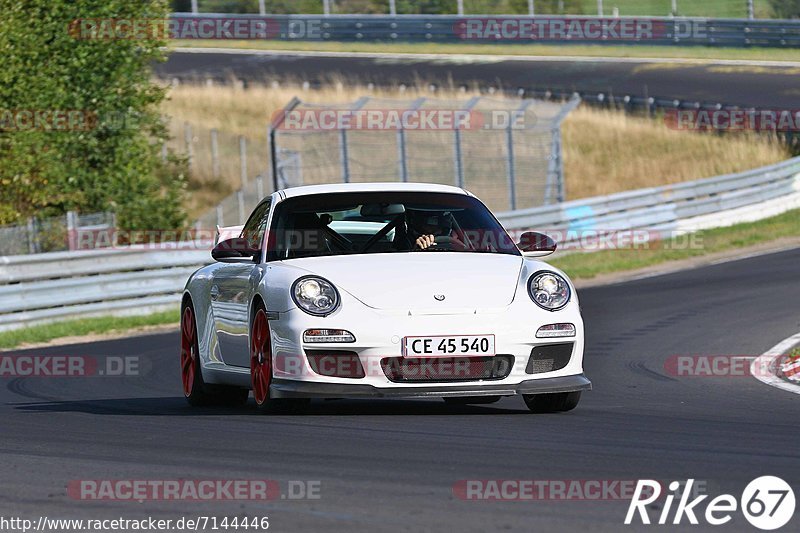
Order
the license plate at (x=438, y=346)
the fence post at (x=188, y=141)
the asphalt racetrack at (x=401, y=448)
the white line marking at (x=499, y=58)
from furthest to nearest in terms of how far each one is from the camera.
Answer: the white line marking at (x=499, y=58) < the fence post at (x=188, y=141) < the license plate at (x=438, y=346) < the asphalt racetrack at (x=401, y=448)

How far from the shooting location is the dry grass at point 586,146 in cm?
3609

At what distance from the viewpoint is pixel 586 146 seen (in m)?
38.8

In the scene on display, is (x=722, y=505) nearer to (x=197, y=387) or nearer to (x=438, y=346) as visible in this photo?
(x=438, y=346)

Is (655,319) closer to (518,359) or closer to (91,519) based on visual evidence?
(518,359)

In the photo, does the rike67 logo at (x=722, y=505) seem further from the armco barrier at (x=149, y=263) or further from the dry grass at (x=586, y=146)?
the dry grass at (x=586, y=146)

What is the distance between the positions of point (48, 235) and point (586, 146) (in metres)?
20.0

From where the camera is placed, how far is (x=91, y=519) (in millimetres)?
5656

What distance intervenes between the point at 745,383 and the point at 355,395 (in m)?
3.75

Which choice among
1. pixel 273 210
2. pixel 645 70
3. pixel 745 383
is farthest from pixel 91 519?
pixel 645 70

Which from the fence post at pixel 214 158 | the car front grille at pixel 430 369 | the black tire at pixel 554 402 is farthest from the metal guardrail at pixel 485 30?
the car front grille at pixel 430 369

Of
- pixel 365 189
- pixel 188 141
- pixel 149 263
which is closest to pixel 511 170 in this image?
pixel 149 263

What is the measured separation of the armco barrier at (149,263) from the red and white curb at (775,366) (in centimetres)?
949

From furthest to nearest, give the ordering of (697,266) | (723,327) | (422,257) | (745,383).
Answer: (697,266) → (723,327) → (745,383) → (422,257)

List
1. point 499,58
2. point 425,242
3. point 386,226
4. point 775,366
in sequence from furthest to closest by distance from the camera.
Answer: point 499,58 < point 775,366 < point 386,226 < point 425,242
